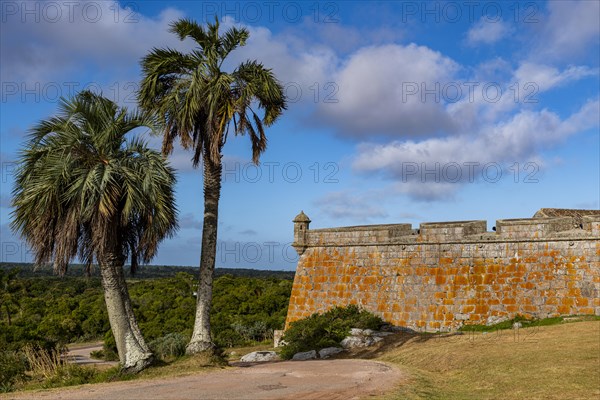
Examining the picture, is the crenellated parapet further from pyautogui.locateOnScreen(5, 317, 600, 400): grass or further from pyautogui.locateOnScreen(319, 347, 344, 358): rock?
pyautogui.locateOnScreen(319, 347, 344, 358): rock

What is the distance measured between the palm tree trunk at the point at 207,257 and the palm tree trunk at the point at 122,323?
159 cm

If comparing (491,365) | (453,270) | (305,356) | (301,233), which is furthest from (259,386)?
(301,233)

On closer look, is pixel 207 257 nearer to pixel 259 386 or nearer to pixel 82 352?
pixel 259 386

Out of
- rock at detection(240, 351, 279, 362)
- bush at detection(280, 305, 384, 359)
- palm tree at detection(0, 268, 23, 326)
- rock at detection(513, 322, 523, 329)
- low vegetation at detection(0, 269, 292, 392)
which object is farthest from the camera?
palm tree at detection(0, 268, 23, 326)

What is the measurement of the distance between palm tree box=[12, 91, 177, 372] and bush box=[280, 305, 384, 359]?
6632 mm

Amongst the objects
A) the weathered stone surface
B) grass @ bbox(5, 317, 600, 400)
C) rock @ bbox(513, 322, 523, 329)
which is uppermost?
rock @ bbox(513, 322, 523, 329)

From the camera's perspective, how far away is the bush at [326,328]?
18.6m

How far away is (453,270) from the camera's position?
22.1m

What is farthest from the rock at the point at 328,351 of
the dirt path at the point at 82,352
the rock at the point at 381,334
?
the dirt path at the point at 82,352

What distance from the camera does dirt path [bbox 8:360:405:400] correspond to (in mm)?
10141

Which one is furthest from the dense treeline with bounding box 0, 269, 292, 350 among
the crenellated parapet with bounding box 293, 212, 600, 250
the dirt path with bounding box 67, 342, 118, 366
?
the crenellated parapet with bounding box 293, 212, 600, 250

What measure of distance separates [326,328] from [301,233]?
679 centimetres

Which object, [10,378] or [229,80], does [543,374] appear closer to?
[229,80]

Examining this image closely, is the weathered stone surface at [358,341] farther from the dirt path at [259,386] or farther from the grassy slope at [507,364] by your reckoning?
the dirt path at [259,386]
